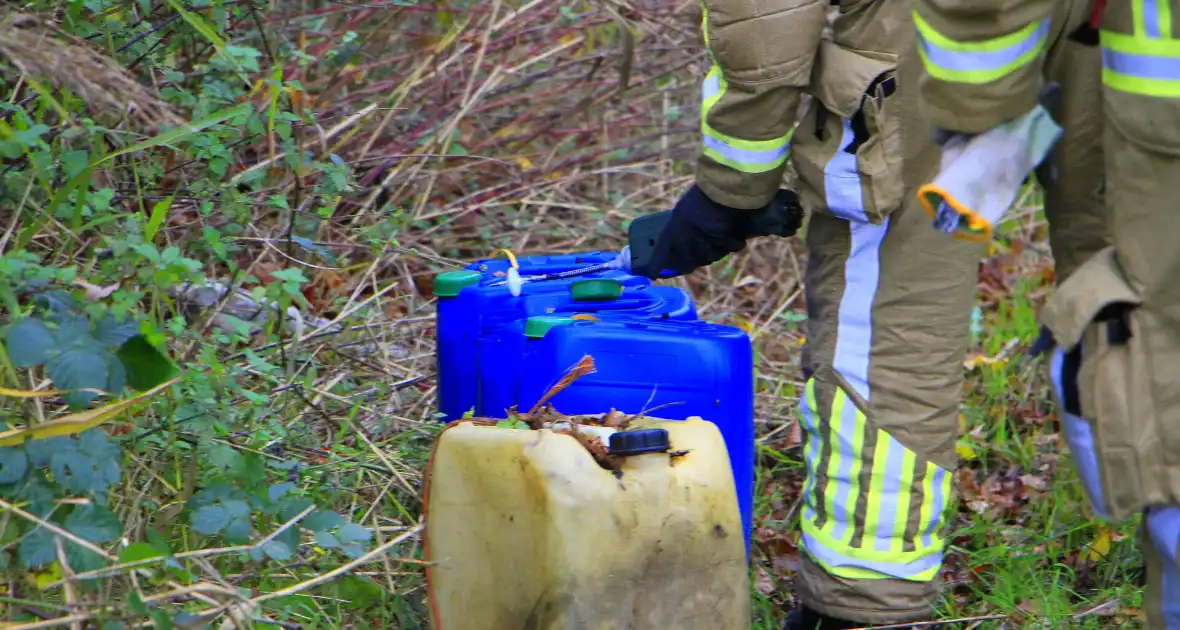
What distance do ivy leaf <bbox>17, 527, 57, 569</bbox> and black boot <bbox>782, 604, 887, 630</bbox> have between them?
1.46 m

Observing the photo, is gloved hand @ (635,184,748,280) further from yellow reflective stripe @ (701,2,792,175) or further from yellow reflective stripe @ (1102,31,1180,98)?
yellow reflective stripe @ (1102,31,1180,98)

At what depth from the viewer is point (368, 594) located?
2.35 m

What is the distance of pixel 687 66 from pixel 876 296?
251 centimetres

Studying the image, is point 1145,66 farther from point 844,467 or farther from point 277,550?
point 277,550

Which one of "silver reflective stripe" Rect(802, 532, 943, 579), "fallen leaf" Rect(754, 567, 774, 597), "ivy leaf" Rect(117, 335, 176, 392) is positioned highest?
"ivy leaf" Rect(117, 335, 176, 392)

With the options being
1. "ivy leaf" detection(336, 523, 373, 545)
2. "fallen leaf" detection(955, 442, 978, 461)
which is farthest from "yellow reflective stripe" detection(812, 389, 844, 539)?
A: "fallen leaf" detection(955, 442, 978, 461)

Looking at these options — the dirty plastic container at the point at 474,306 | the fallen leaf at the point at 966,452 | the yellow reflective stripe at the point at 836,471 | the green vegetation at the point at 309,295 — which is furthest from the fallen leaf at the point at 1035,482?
the dirty plastic container at the point at 474,306

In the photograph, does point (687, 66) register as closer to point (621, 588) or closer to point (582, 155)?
point (582, 155)

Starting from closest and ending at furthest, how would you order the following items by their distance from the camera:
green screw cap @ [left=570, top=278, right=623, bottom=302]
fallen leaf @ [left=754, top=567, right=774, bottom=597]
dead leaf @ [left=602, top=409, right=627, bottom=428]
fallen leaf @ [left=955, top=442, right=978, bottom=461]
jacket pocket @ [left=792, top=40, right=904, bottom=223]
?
dead leaf @ [left=602, top=409, right=627, bottom=428] → jacket pocket @ [left=792, top=40, right=904, bottom=223] → green screw cap @ [left=570, top=278, right=623, bottom=302] → fallen leaf @ [left=754, top=567, right=774, bottom=597] → fallen leaf @ [left=955, top=442, right=978, bottom=461]

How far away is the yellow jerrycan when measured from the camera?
197cm

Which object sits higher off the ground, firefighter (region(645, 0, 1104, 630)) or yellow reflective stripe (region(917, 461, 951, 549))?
firefighter (region(645, 0, 1104, 630))

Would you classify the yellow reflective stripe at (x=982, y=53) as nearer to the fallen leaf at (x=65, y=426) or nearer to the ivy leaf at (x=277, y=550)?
the ivy leaf at (x=277, y=550)

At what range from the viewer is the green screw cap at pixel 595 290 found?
2.74 meters

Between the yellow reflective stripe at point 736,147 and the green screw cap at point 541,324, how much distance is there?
456 millimetres
